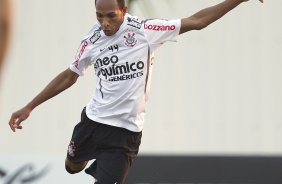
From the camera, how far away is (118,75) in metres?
4.43

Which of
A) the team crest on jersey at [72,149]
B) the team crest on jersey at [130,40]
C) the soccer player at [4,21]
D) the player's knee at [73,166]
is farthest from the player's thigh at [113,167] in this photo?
the soccer player at [4,21]

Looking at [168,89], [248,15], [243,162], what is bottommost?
[243,162]

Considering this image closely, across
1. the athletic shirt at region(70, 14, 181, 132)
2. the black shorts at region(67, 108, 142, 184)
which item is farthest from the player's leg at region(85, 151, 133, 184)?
the athletic shirt at region(70, 14, 181, 132)

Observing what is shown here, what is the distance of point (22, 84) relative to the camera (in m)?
7.40

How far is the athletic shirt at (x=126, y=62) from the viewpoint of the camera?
4.41m

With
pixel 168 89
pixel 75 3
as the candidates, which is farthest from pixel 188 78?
pixel 75 3

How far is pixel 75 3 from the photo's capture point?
7.34m

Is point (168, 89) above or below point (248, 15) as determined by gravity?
below

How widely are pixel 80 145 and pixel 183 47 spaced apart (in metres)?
2.83

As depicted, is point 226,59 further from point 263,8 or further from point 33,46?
point 33,46

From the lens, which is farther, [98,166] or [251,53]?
[251,53]

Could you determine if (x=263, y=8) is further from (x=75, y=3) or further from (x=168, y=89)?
(x=75, y=3)

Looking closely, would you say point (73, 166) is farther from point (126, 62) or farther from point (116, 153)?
point (126, 62)

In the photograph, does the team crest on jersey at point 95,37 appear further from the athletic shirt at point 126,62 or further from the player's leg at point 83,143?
the player's leg at point 83,143
